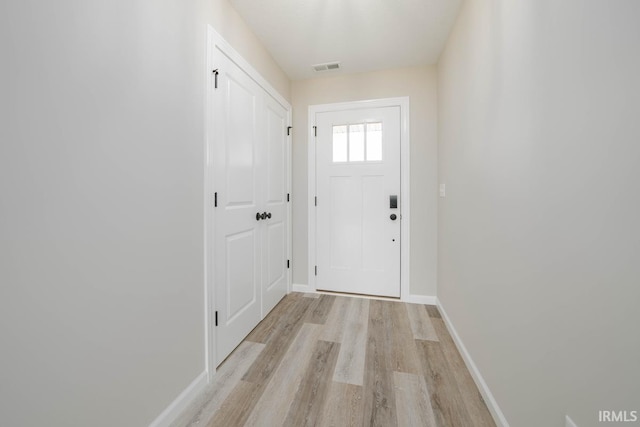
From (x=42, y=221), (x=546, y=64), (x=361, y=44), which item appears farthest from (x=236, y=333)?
(x=361, y=44)

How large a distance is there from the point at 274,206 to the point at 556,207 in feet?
7.01

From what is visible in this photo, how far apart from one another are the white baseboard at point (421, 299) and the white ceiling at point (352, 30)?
2.46 meters

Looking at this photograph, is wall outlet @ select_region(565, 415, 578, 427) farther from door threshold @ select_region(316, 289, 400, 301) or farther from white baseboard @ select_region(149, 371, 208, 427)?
door threshold @ select_region(316, 289, 400, 301)

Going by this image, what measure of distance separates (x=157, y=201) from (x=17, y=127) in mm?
523

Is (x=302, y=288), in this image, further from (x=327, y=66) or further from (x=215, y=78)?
(x=327, y=66)

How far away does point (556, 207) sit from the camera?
2.83 feet

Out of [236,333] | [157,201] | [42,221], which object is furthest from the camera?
[236,333]

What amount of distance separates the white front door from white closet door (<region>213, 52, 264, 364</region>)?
2.90 ft

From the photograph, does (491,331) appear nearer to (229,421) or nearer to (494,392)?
(494,392)

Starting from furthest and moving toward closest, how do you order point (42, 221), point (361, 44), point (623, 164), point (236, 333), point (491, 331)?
point (361, 44)
point (236, 333)
point (491, 331)
point (42, 221)
point (623, 164)

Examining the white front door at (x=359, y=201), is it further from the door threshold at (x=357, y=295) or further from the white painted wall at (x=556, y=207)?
the white painted wall at (x=556, y=207)

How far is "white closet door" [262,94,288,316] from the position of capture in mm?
2406

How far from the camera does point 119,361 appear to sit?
3.34ft

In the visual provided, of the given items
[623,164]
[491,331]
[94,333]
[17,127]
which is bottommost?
[491,331]
